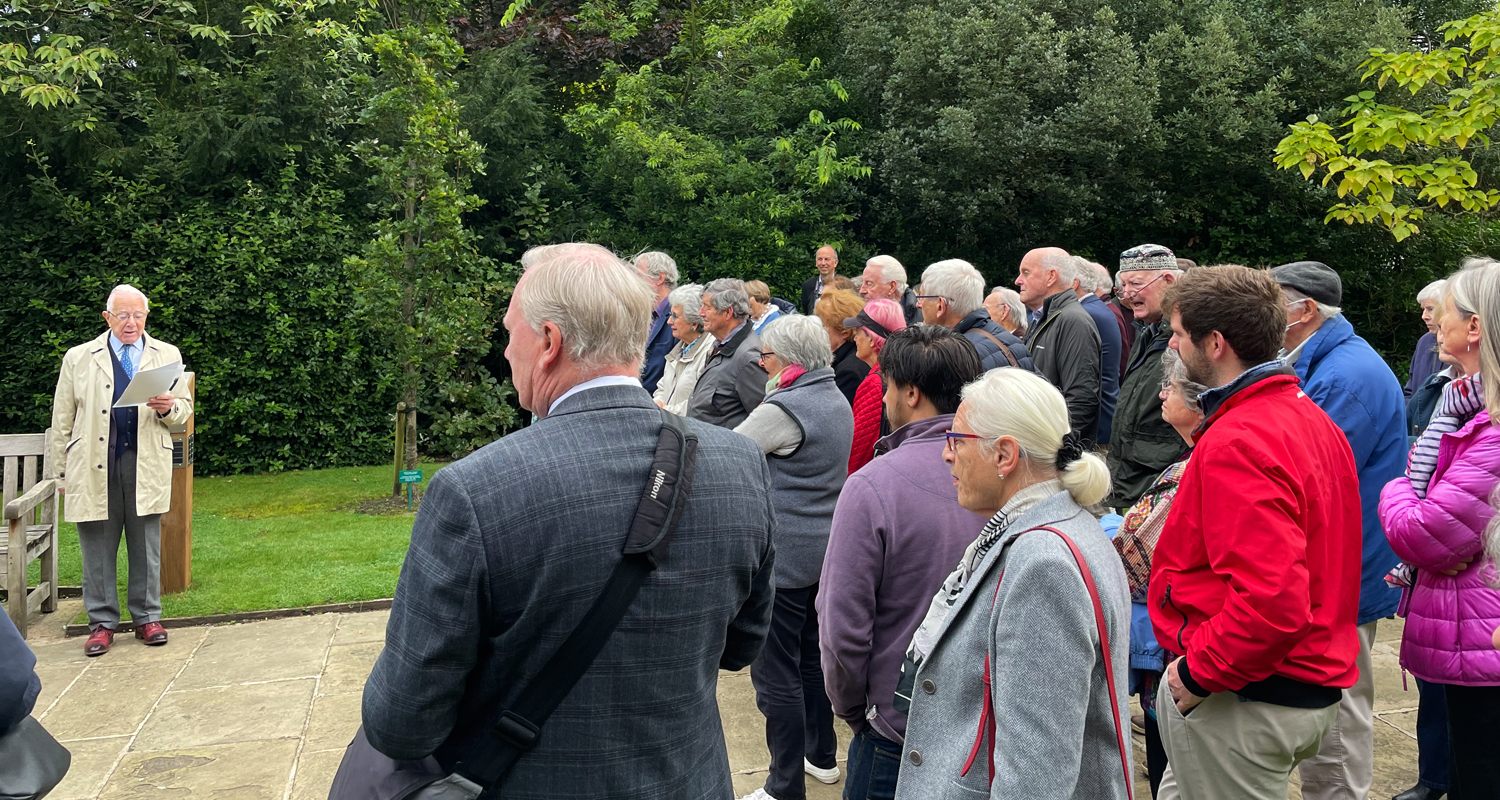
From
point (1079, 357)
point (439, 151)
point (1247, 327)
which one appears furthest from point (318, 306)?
point (1247, 327)

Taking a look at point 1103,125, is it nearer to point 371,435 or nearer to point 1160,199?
point 1160,199

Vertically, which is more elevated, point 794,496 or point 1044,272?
point 1044,272

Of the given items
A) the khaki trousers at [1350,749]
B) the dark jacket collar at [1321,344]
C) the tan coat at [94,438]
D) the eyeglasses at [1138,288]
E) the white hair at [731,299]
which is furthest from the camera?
the tan coat at [94,438]

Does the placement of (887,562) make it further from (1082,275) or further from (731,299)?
(1082,275)

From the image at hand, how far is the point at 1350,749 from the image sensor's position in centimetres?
345

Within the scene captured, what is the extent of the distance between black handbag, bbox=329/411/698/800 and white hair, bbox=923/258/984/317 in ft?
12.1

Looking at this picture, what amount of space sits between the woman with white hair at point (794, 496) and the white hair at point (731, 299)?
1306 mm

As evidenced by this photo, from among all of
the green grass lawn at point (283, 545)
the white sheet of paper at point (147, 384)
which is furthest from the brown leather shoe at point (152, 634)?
the white sheet of paper at point (147, 384)

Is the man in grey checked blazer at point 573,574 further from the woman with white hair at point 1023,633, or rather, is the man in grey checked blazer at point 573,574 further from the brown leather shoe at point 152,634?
the brown leather shoe at point 152,634

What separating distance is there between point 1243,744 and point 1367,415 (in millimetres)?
1457

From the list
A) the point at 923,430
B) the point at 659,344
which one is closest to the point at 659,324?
the point at 659,344

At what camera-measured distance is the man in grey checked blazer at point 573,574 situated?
69.7 inches

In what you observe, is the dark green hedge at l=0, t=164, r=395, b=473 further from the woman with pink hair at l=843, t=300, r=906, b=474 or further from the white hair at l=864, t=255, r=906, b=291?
the woman with pink hair at l=843, t=300, r=906, b=474

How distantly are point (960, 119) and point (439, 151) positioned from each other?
5850mm
